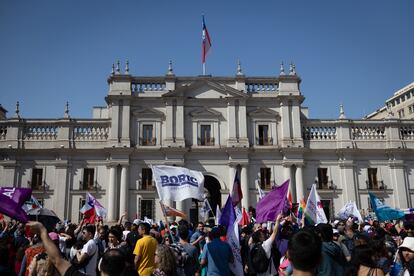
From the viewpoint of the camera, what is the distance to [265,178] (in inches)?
1388

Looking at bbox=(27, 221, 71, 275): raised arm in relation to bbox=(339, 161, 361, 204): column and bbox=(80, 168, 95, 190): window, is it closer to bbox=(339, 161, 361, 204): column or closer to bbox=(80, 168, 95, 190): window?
bbox=(80, 168, 95, 190): window

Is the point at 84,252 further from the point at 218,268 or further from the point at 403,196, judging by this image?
the point at 403,196

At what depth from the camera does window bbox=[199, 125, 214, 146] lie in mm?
35709

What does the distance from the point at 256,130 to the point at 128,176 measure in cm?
1204

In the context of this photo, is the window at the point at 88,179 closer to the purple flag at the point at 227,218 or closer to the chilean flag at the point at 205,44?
the chilean flag at the point at 205,44

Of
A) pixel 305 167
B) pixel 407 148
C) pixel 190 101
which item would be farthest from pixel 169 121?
pixel 407 148

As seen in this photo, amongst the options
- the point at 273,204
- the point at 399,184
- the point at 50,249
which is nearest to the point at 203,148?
the point at 399,184

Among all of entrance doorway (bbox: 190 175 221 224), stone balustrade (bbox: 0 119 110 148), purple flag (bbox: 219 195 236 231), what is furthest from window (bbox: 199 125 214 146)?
purple flag (bbox: 219 195 236 231)

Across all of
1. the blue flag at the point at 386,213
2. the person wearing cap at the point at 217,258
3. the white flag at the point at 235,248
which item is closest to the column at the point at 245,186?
the blue flag at the point at 386,213

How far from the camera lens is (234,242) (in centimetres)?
925

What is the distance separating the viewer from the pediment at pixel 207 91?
36.0m

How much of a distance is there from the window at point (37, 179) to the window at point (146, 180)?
867cm

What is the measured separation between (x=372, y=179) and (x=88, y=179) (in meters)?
25.2

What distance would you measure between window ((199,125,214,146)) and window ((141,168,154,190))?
5.33 meters
